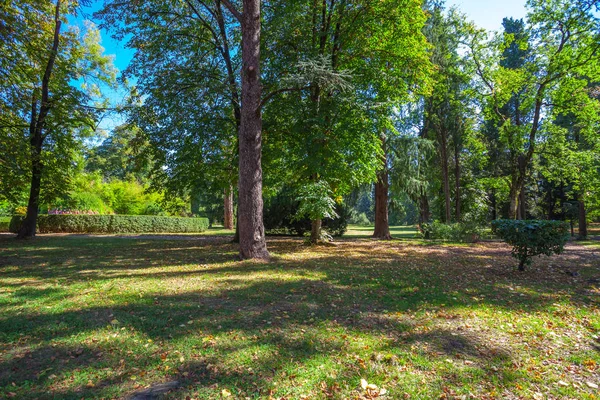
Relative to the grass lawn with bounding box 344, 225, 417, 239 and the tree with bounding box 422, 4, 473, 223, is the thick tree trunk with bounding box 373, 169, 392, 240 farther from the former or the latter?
the tree with bounding box 422, 4, 473, 223

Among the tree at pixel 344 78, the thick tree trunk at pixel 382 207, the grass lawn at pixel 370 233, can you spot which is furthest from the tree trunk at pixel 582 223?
the tree at pixel 344 78

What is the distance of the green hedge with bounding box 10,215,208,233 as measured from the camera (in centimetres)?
1956

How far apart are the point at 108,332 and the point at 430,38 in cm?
1984

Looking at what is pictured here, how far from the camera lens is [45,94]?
14.0 metres

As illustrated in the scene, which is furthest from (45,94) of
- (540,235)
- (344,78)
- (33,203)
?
(540,235)

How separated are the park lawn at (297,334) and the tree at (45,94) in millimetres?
8175

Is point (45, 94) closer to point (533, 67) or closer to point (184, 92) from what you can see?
point (184, 92)

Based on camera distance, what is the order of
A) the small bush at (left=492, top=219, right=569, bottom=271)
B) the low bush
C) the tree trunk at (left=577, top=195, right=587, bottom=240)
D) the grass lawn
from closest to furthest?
1. the small bush at (left=492, top=219, right=569, bottom=271)
2. the tree trunk at (left=577, top=195, right=587, bottom=240)
3. the low bush
4. the grass lawn

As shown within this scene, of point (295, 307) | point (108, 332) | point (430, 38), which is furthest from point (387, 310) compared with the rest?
point (430, 38)

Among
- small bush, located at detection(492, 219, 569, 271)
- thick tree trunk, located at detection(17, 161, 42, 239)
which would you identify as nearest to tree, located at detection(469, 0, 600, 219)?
small bush, located at detection(492, 219, 569, 271)

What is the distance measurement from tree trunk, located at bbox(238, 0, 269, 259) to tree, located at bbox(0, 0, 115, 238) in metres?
8.28

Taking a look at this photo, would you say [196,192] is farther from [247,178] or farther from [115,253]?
[247,178]

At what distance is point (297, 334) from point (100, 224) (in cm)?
2100

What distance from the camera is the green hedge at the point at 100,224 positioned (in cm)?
1956
